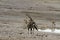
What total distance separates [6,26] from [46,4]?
4.50 metres

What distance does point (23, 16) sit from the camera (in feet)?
51.5

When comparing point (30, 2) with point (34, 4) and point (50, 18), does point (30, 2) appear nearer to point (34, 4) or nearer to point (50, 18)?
point (34, 4)

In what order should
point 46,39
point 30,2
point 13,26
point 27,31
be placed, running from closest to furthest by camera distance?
point 46,39 → point 27,31 → point 13,26 → point 30,2

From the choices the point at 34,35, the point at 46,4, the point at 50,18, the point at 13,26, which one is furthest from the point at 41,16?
the point at 34,35

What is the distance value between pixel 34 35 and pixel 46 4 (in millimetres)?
5862

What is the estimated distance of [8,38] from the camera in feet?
37.6

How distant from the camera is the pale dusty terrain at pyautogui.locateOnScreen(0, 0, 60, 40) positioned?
11766mm

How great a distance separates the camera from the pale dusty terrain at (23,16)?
11766 millimetres

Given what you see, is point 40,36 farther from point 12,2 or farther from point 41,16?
point 12,2

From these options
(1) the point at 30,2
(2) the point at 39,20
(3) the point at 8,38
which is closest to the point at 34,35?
(3) the point at 8,38

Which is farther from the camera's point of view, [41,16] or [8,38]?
[41,16]

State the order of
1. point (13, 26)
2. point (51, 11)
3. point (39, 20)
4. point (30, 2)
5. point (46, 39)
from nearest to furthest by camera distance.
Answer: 1. point (46, 39)
2. point (13, 26)
3. point (39, 20)
4. point (51, 11)
5. point (30, 2)

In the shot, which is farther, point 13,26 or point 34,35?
point 13,26

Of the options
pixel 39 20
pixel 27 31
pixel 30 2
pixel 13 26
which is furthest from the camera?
pixel 30 2
